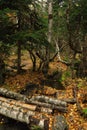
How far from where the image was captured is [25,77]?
A: 13914 mm

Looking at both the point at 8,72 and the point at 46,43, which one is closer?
the point at 46,43

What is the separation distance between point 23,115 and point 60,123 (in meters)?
1.52

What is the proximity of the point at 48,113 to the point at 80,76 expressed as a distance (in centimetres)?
574

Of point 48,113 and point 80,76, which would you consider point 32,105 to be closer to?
point 48,113

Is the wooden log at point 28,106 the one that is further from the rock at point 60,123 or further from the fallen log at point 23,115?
the rock at point 60,123

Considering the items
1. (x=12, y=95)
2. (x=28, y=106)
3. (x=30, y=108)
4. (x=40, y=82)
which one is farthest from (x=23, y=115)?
(x=40, y=82)

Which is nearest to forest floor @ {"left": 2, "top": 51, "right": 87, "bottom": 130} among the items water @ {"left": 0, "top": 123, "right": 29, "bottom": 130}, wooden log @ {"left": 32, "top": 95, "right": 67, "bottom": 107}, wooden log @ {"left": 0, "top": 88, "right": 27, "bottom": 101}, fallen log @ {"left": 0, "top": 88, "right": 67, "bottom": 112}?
fallen log @ {"left": 0, "top": 88, "right": 67, "bottom": 112}

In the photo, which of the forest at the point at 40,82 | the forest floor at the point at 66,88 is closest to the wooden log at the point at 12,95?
the forest at the point at 40,82

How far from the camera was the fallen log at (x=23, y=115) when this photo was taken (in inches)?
336

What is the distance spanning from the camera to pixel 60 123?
870 cm

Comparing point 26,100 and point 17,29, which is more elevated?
point 17,29

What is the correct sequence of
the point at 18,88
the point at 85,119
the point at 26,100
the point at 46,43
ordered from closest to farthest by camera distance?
the point at 85,119 < the point at 26,100 < the point at 18,88 < the point at 46,43

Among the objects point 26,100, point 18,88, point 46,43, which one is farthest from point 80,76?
point 26,100

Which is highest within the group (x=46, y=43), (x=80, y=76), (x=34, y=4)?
(x=34, y=4)
